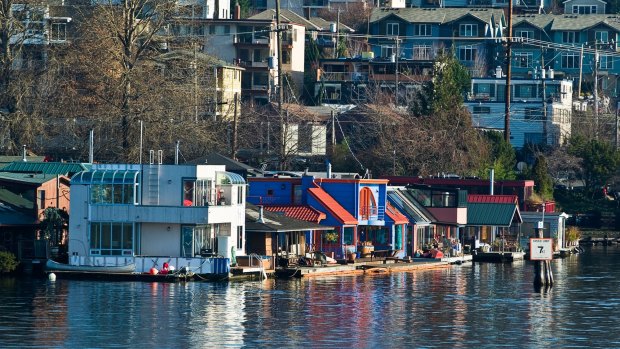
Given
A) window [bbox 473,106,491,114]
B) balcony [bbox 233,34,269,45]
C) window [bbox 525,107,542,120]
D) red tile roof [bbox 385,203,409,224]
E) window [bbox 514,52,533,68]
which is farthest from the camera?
window [bbox 514,52,533,68]

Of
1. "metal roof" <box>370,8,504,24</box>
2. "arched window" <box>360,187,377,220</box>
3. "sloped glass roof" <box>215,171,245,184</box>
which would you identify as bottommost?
"arched window" <box>360,187,377,220</box>

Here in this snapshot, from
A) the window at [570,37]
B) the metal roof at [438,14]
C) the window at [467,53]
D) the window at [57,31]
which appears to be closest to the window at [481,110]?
the window at [467,53]

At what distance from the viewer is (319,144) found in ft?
485

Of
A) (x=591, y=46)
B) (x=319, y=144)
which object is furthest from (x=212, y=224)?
(x=591, y=46)

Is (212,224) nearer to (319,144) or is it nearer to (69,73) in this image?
(69,73)

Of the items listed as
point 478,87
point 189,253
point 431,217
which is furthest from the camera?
point 478,87

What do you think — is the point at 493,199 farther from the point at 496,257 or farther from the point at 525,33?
the point at 525,33

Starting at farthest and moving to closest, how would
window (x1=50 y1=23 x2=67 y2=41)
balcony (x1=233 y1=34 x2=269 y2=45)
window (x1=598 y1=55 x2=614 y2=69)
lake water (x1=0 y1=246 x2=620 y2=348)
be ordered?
window (x1=598 y1=55 x2=614 y2=69)
balcony (x1=233 y1=34 x2=269 y2=45)
window (x1=50 y1=23 x2=67 y2=41)
lake water (x1=0 y1=246 x2=620 y2=348)

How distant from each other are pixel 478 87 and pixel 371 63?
1287cm

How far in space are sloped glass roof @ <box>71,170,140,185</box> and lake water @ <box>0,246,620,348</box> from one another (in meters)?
5.48

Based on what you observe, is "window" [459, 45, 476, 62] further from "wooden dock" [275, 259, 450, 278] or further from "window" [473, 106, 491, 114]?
"wooden dock" [275, 259, 450, 278]

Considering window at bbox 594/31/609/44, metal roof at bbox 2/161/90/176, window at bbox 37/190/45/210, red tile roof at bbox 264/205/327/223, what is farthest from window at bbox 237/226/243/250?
window at bbox 594/31/609/44

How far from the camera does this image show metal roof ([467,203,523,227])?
115000 millimetres

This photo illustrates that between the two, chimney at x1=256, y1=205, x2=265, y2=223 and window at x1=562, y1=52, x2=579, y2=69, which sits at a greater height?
window at x1=562, y1=52, x2=579, y2=69
